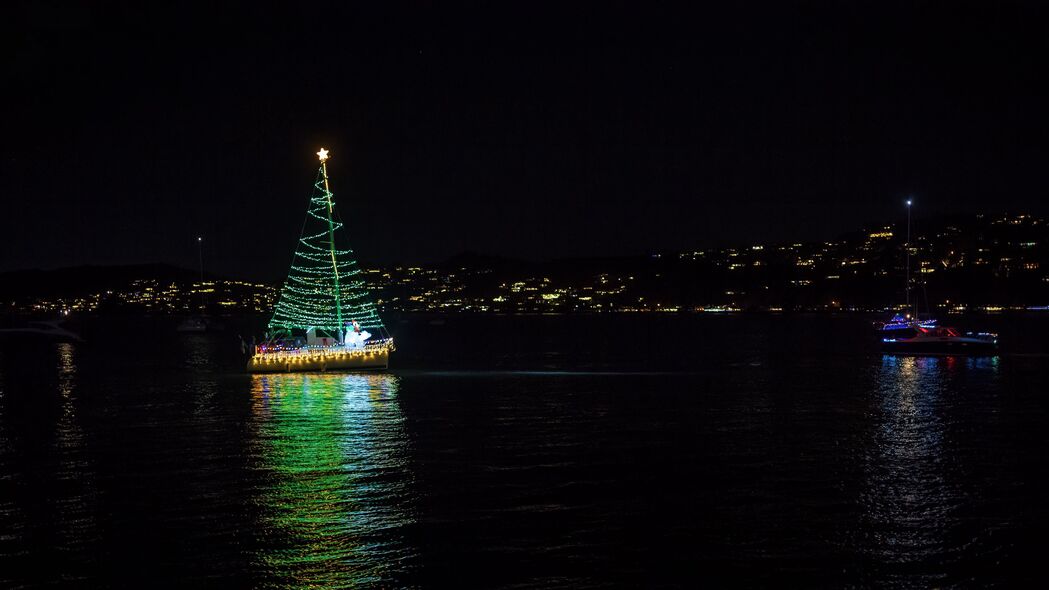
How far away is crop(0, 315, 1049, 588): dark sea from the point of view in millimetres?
15266

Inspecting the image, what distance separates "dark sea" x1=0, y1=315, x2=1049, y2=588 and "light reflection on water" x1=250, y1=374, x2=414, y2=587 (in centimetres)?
8

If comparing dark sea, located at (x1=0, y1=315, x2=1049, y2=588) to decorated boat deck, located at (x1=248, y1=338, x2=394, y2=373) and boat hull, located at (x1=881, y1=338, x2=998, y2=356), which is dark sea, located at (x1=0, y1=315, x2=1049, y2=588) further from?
boat hull, located at (x1=881, y1=338, x2=998, y2=356)

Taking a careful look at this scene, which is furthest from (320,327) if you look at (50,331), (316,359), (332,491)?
(50,331)

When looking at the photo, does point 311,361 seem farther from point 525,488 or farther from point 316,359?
point 525,488

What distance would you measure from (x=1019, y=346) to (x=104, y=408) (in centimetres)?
8003

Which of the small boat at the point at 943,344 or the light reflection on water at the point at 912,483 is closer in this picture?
the light reflection on water at the point at 912,483

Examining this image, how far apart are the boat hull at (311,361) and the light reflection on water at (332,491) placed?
47.6 ft

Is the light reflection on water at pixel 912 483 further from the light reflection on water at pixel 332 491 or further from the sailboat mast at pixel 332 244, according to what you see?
the sailboat mast at pixel 332 244

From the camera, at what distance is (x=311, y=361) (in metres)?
53.8

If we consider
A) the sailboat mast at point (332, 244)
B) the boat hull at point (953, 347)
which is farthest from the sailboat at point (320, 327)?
the boat hull at point (953, 347)

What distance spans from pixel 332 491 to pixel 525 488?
14.3 feet

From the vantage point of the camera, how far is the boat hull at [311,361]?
53688 millimetres

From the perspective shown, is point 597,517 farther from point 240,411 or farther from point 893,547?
point 240,411

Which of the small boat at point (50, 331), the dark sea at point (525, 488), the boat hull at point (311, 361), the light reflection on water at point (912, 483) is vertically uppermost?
the small boat at point (50, 331)
